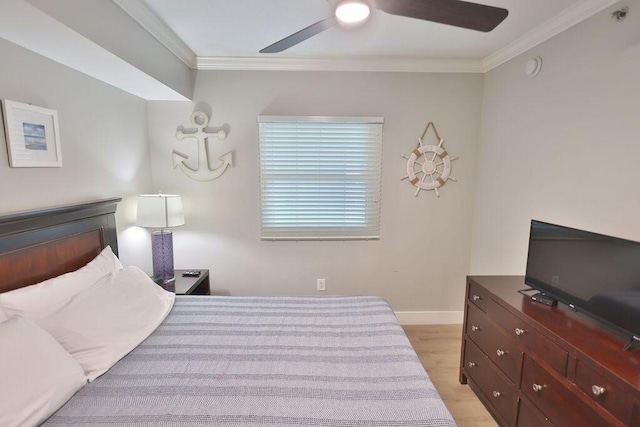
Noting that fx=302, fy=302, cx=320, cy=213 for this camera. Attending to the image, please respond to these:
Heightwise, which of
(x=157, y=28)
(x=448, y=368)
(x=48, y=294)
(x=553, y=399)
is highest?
(x=157, y=28)

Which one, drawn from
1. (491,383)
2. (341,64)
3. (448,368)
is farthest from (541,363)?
(341,64)

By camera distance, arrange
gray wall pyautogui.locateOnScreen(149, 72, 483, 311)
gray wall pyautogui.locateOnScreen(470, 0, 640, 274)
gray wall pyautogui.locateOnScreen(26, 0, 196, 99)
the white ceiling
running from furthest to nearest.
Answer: gray wall pyautogui.locateOnScreen(149, 72, 483, 311) → the white ceiling → gray wall pyautogui.locateOnScreen(470, 0, 640, 274) → gray wall pyautogui.locateOnScreen(26, 0, 196, 99)

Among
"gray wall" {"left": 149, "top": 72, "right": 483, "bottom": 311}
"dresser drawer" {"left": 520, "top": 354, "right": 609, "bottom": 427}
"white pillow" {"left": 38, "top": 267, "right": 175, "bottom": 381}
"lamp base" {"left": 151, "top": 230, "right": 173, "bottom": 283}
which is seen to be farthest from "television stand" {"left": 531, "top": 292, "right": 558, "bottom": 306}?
"lamp base" {"left": 151, "top": 230, "right": 173, "bottom": 283}

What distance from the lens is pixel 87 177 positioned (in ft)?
6.54

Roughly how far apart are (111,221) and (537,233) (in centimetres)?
280

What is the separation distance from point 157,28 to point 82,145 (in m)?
0.91

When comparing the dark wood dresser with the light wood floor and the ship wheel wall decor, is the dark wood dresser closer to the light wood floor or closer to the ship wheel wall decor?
the light wood floor

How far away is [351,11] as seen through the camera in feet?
4.74

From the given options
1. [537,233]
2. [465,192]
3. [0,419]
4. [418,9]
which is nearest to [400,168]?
[465,192]

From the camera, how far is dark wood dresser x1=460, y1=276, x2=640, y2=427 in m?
1.18

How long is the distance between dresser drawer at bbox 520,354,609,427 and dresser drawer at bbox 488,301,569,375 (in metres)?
0.07

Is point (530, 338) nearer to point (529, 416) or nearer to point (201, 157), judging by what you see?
point (529, 416)

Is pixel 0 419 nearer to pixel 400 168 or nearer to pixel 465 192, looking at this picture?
pixel 400 168

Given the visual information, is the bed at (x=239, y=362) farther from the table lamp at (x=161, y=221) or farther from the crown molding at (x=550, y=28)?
the crown molding at (x=550, y=28)
